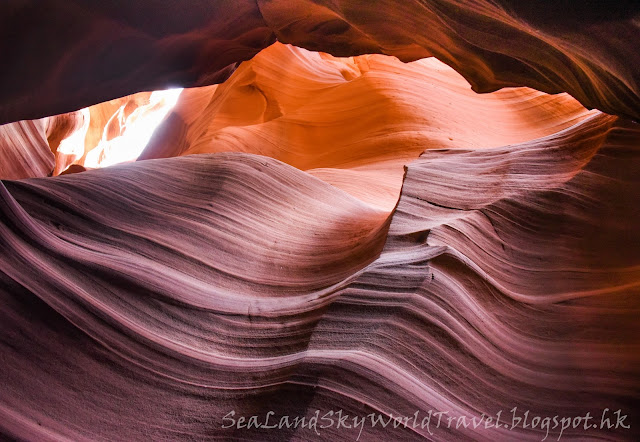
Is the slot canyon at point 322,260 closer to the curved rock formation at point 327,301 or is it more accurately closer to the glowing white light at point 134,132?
the curved rock formation at point 327,301

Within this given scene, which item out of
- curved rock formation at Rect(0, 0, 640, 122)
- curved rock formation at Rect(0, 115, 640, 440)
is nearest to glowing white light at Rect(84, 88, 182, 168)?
curved rock formation at Rect(0, 0, 640, 122)

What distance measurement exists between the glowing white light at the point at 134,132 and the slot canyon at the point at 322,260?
6.72 m

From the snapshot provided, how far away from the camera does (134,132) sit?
9.82 m

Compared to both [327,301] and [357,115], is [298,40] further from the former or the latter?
[357,115]

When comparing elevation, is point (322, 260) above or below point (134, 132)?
below

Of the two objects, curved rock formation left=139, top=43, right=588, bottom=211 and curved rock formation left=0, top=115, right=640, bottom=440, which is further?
curved rock formation left=139, top=43, right=588, bottom=211

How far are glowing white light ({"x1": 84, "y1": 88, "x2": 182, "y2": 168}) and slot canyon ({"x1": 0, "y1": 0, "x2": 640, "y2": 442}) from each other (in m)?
6.72

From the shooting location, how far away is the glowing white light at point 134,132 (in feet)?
29.9

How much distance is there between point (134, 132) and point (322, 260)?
8366mm

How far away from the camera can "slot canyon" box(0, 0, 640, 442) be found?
161 cm

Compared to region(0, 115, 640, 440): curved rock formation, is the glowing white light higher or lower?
higher

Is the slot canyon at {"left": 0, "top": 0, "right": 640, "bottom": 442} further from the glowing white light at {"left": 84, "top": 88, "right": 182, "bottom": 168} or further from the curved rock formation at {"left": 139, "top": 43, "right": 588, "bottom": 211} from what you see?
the glowing white light at {"left": 84, "top": 88, "right": 182, "bottom": 168}

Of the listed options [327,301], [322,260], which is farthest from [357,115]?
[327,301]

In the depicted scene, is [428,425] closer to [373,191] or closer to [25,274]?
[25,274]
